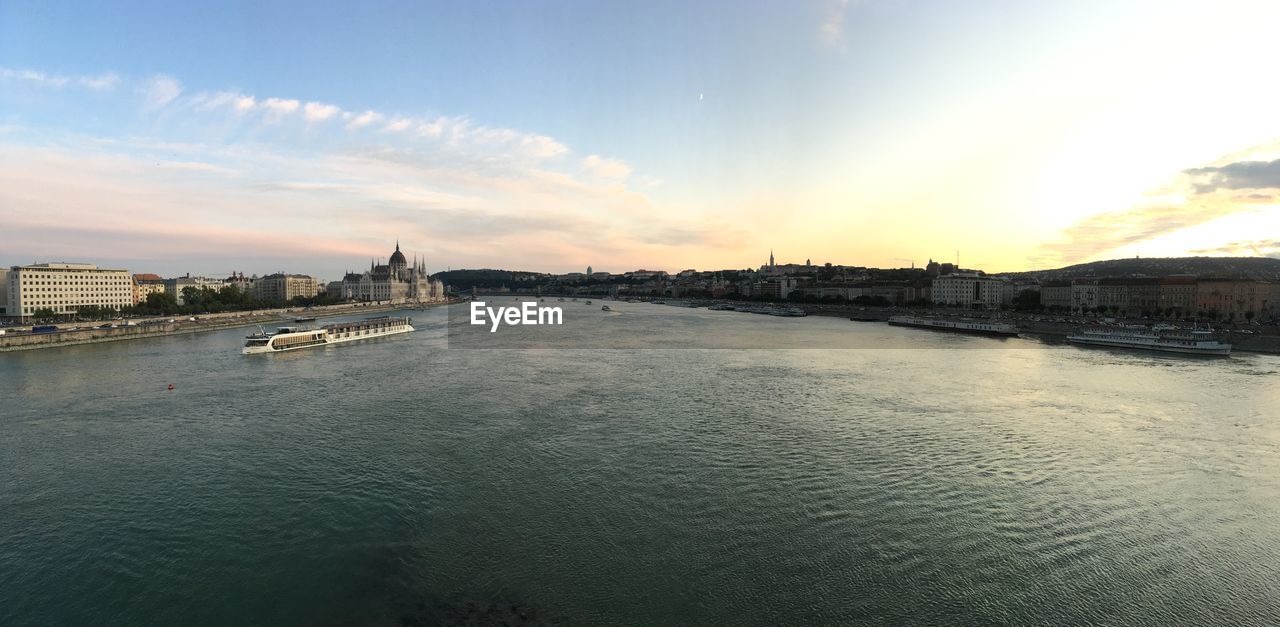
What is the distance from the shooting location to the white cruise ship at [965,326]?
31.1 m

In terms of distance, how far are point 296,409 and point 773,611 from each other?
35.7 ft

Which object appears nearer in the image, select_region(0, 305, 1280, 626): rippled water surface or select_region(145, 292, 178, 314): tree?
select_region(0, 305, 1280, 626): rippled water surface

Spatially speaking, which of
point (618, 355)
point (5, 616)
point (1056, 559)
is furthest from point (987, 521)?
point (618, 355)

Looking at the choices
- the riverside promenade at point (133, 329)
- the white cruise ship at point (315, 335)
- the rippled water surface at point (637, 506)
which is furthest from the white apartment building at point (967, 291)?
the riverside promenade at point (133, 329)

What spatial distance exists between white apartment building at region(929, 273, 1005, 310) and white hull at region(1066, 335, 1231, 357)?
111 ft

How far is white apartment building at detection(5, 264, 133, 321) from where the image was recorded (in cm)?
4016

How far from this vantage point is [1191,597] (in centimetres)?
534

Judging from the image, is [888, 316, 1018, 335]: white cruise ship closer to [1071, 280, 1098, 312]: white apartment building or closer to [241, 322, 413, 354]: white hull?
[1071, 280, 1098, 312]: white apartment building

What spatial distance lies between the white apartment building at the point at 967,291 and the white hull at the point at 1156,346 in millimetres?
33896

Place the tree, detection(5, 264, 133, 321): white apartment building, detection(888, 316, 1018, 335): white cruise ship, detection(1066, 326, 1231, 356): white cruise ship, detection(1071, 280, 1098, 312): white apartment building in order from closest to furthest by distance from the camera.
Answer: detection(1066, 326, 1231, 356): white cruise ship → detection(888, 316, 1018, 335): white cruise ship → the tree → detection(5, 264, 133, 321): white apartment building → detection(1071, 280, 1098, 312): white apartment building

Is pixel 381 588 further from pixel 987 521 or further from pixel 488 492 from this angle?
pixel 987 521

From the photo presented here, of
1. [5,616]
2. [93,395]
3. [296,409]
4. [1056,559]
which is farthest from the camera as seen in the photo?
[93,395]

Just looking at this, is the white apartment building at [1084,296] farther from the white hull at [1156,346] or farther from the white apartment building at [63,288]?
the white apartment building at [63,288]

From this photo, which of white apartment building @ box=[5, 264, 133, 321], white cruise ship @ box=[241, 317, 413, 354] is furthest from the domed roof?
white cruise ship @ box=[241, 317, 413, 354]
